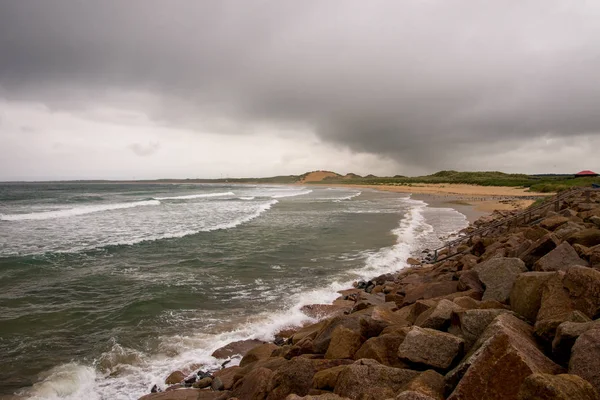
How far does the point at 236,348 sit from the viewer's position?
353 inches

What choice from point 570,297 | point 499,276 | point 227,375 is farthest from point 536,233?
point 227,375

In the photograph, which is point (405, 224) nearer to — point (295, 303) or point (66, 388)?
point (295, 303)

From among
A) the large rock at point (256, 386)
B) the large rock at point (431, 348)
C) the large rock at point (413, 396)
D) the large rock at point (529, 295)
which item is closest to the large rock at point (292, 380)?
the large rock at point (256, 386)

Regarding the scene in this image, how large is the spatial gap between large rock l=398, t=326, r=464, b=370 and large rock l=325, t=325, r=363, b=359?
1142 millimetres

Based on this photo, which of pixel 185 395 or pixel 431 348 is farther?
pixel 185 395

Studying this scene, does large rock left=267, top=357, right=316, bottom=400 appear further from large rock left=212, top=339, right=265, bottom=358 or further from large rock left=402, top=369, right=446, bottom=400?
large rock left=212, top=339, right=265, bottom=358

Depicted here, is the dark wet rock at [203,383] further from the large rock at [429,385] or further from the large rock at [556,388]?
the large rock at [556,388]

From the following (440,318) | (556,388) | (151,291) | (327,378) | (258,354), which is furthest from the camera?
(151,291)

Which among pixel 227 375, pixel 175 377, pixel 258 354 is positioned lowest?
pixel 175 377

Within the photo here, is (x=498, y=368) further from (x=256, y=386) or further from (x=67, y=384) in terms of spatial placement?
(x=67, y=384)

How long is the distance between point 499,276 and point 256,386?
16.2 feet

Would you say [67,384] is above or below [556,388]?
below

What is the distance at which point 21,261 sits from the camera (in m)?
17.7

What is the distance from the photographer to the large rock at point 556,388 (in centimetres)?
286
